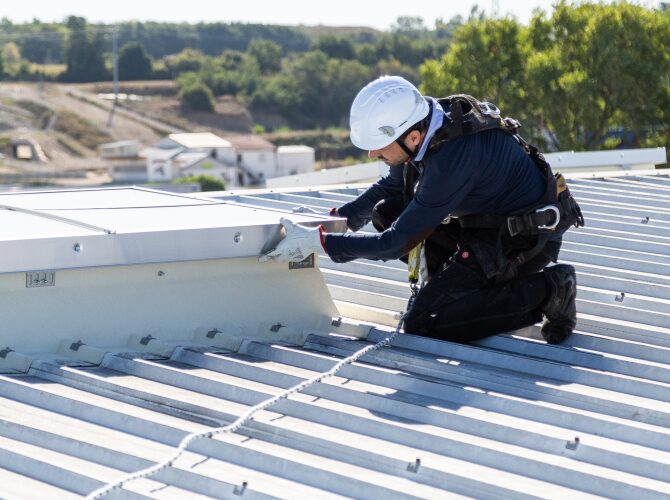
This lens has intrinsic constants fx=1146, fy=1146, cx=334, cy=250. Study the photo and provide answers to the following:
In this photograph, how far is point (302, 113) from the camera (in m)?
116

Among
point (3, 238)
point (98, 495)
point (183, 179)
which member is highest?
point (3, 238)

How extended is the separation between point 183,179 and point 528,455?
67.0 meters

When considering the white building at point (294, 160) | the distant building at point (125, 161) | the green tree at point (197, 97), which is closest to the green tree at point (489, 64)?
the distant building at point (125, 161)

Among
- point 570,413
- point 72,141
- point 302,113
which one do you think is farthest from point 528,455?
point 302,113

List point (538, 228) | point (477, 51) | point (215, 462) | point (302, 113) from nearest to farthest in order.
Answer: point (215, 462), point (538, 228), point (477, 51), point (302, 113)

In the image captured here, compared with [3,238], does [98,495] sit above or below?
below

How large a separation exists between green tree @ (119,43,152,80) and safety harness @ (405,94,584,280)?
118333mm

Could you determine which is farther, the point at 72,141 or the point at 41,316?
the point at 72,141

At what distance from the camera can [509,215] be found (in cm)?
531

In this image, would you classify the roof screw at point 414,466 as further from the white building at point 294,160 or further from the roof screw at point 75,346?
the white building at point 294,160

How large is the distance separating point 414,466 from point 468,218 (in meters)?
1.88

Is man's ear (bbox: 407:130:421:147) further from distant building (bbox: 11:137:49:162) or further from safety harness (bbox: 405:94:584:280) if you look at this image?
distant building (bbox: 11:137:49:162)

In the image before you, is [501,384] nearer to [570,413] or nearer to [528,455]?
[570,413]

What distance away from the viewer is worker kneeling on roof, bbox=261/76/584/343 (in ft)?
16.7
